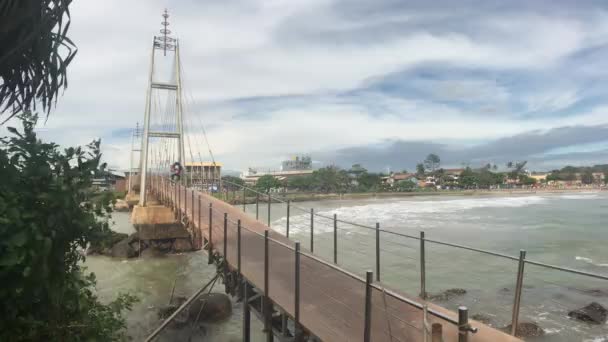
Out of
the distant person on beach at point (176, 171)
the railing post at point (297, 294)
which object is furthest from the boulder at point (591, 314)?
the distant person on beach at point (176, 171)

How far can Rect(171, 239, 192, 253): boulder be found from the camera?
60.2 feet

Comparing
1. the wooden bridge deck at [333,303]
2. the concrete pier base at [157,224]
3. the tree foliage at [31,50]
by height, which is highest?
the tree foliage at [31,50]

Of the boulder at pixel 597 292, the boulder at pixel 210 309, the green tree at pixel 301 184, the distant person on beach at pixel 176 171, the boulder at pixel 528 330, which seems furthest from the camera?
the green tree at pixel 301 184

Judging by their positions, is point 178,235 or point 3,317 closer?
point 3,317

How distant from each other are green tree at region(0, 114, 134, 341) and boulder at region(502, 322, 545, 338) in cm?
784

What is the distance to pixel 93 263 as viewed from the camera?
52.3ft

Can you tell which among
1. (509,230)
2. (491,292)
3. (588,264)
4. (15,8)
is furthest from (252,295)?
(509,230)

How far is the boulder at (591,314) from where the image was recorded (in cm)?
941

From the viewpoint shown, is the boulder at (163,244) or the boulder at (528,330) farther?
the boulder at (163,244)

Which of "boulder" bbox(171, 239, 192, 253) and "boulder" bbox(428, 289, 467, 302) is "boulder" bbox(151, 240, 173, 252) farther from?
"boulder" bbox(428, 289, 467, 302)

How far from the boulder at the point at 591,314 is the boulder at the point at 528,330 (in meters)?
1.49

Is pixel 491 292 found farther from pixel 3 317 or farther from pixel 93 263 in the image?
pixel 93 263

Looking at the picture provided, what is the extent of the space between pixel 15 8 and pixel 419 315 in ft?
12.0

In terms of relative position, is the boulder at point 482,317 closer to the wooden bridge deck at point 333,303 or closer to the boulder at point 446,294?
the boulder at point 446,294
